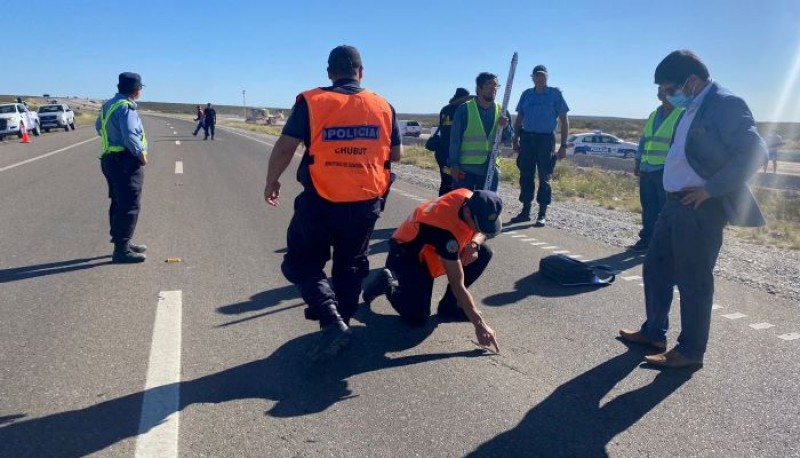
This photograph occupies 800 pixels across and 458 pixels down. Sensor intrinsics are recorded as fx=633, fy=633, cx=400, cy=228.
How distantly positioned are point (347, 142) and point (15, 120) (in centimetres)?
3085

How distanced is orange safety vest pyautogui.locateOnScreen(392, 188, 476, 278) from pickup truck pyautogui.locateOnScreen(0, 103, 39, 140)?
2988 centimetres

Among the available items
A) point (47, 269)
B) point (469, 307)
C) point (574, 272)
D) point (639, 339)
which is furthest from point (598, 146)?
point (469, 307)

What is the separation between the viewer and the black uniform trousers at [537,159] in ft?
29.1

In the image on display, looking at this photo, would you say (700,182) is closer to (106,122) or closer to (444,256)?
(444,256)

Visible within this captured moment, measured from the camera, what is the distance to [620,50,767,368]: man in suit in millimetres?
3783

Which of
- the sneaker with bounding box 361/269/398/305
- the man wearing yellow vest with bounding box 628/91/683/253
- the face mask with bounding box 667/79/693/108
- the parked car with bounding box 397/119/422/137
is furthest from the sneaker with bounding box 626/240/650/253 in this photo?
the parked car with bounding box 397/119/422/137

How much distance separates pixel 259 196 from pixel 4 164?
936cm

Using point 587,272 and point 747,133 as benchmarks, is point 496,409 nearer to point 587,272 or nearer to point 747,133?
point 747,133

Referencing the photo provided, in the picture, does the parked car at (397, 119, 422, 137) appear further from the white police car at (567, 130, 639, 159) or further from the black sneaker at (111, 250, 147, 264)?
the black sneaker at (111, 250, 147, 264)

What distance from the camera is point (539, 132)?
877 cm

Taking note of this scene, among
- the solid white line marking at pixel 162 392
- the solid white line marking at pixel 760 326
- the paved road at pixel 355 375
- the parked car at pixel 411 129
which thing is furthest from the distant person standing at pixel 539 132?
the parked car at pixel 411 129

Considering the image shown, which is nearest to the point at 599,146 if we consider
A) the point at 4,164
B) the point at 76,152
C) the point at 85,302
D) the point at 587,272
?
the point at 76,152

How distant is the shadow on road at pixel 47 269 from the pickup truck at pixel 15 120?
26.5m

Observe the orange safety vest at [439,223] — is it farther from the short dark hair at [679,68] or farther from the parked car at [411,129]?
the parked car at [411,129]
